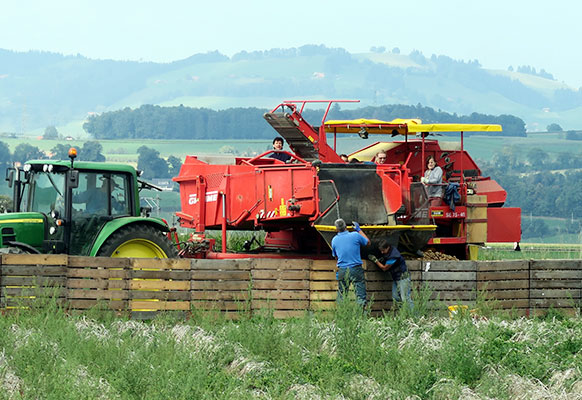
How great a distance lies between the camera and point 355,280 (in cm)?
1514

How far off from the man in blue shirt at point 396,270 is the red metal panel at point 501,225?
18.1 ft

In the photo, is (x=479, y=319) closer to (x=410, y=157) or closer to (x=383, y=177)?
(x=383, y=177)

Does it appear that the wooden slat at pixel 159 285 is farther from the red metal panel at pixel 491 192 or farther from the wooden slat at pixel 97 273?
the red metal panel at pixel 491 192

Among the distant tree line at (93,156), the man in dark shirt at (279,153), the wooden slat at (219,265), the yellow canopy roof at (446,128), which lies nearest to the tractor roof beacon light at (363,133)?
the yellow canopy roof at (446,128)

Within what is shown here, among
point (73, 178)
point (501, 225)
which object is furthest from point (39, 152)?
point (73, 178)

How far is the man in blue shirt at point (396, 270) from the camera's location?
50.8ft

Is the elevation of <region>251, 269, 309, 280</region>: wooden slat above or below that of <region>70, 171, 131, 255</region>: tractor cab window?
below

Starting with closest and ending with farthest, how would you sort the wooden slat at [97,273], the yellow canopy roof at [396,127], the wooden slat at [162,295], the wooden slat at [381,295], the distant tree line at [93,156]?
the wooden slat at [97,273] → the wooden slat at [162,295] → the wooden slat at [381,295] → the yellow canopy roof at [396,127] → the distant tree line at [93,156]

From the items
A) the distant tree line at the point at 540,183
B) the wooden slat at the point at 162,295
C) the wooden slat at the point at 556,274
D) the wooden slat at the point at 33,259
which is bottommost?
the distant tree line at the point at 540,183

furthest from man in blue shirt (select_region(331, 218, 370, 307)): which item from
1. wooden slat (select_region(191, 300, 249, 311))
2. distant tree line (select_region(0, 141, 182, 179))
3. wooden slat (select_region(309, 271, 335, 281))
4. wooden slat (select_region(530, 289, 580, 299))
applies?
distant tree line (select_region(0, 141, 182, 179))

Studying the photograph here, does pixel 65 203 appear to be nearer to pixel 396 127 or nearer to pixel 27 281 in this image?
pixel 27 281

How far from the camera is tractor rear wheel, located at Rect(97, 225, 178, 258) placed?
1611 centimetres

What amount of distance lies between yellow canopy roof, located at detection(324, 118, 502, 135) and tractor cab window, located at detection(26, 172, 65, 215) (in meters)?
6.77

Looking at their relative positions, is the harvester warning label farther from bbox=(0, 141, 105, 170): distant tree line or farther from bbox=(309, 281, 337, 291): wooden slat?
bbox=(0, 141, 105, 170): distant tree line
